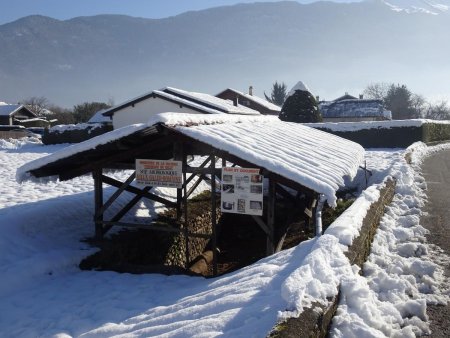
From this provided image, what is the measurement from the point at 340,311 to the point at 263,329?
105 cm

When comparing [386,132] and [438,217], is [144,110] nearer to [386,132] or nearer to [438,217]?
[386,132]

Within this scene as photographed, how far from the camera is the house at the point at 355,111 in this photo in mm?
51406

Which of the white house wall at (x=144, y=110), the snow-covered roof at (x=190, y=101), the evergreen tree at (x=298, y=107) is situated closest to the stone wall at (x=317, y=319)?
the snow-covered roof at (x=190, y=101)

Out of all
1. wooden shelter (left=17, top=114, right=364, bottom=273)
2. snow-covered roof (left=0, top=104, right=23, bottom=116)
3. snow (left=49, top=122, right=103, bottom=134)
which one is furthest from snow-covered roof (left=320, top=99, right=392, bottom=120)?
wooden shelter (left=17, top=114, right=364, bottom=273)

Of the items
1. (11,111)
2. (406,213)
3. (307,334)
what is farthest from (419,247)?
(11,111)

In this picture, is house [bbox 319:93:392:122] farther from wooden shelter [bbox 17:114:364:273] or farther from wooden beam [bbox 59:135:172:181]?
wooden beam [bbox 59:135:172:181]

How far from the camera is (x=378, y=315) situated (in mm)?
3867

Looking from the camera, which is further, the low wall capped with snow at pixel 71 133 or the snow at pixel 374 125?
the low wall capped with snow at pixel 71 133

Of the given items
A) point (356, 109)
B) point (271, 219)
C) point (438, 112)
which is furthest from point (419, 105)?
point (271, 219)

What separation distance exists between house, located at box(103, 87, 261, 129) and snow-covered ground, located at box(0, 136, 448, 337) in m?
21.2

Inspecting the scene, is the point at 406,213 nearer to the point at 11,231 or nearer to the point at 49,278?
the point at 49,278

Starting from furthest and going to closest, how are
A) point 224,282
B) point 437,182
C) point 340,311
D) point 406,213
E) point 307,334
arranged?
1. point 437,182
2. point 406,213
3. point 224,282
4. point 340,311
5. point 307,334

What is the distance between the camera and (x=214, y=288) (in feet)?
→ 16.0

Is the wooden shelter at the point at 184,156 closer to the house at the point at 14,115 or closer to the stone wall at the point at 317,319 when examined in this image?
the stone wall at the point at 317,319
